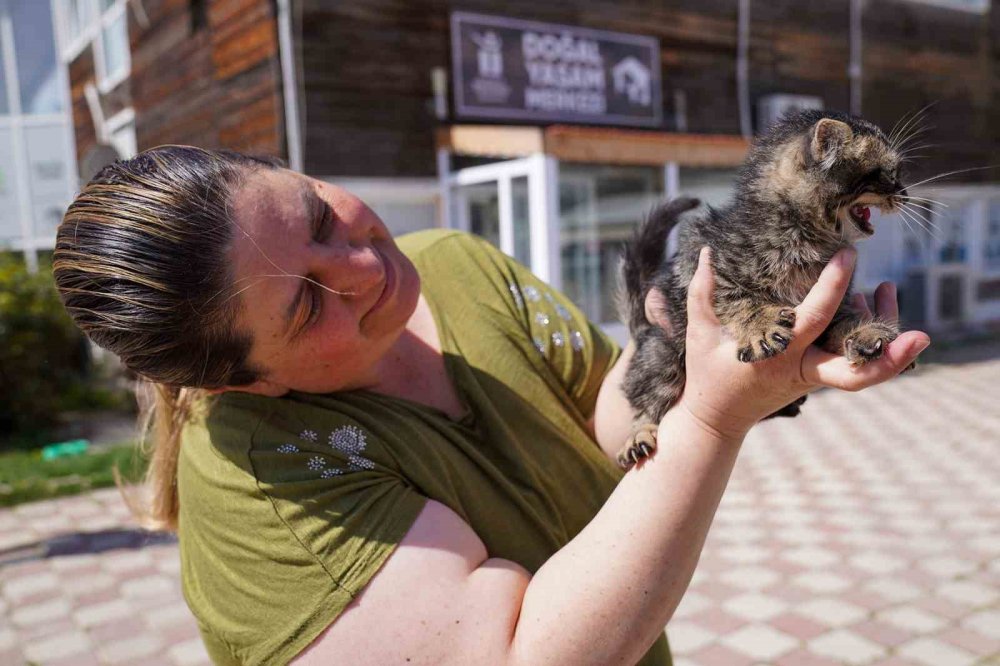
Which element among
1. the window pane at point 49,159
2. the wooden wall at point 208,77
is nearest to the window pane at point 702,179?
the wooden wall at point 208,77

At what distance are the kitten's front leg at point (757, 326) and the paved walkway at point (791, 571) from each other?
8.97ft

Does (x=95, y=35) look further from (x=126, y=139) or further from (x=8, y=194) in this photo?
(x=8, y=194)

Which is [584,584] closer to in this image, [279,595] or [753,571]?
[279,595]

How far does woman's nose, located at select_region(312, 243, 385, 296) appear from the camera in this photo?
158 cm

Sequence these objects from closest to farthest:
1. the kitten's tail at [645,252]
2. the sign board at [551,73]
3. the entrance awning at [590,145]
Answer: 1. the kitten's tail at [645,252]
2. the entrance awning at [590,145]
3. the sign board at [551,73]

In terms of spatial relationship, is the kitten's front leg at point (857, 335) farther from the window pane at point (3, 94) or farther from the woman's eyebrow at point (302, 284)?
the window pane at point (3, 94)

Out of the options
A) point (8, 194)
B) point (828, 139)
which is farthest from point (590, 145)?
point (8, 194)

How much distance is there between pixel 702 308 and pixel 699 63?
40.4 feet

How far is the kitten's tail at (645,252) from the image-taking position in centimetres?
218

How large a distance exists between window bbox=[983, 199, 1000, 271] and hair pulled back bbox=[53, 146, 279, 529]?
18.9 metres

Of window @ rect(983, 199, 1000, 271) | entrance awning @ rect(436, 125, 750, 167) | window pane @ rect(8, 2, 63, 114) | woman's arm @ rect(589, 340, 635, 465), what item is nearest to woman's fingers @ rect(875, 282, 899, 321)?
woman's arm @ rect(589, 340, 635, 465)

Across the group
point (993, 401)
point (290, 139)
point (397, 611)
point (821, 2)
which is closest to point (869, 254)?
point (821, 2)

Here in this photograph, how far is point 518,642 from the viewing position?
1350 millimetres

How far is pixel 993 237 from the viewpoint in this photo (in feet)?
56.6
